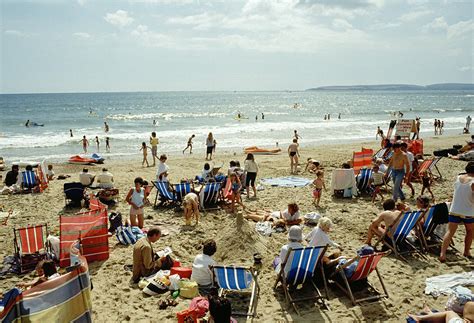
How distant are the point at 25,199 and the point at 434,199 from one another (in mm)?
10731

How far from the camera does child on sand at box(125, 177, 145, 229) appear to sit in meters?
7.39

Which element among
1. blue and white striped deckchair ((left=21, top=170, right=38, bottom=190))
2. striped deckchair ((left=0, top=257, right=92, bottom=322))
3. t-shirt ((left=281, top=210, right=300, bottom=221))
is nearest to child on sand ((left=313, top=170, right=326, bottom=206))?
t-shirt ((left=281, top=210, right=300, bottom=221))

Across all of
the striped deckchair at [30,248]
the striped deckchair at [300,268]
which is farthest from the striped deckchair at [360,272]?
the striped deckchair at [30,248]

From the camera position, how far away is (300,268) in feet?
16.2

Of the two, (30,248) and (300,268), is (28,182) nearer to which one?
(30,248)

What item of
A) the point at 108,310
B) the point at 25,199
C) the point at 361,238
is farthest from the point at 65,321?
the point at 25,199

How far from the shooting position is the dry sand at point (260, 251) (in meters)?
4.78

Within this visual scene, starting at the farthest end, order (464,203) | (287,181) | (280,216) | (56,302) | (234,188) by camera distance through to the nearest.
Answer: (287,181)
(234,188)
(280,216)
(464,203)
(56,302)

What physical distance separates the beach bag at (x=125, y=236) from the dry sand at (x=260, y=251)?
14 cm

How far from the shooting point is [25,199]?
35.2 feet

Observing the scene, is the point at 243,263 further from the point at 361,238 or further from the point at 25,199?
the point at 25,199

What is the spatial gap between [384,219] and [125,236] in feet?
14.6

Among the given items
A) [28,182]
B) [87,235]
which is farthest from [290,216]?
[28,182]

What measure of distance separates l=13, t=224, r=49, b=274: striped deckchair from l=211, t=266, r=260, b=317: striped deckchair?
3.02 meters
